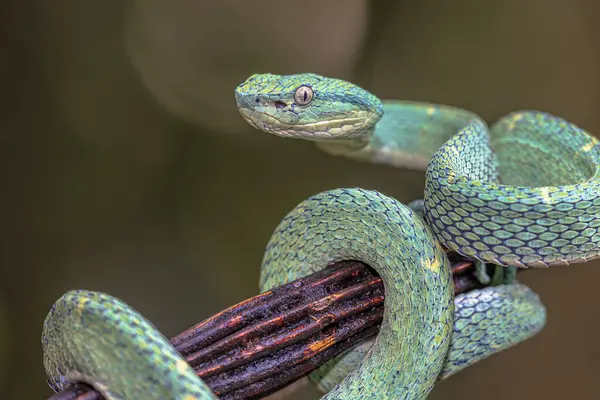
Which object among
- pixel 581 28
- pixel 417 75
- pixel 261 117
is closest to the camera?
pixel 261 117

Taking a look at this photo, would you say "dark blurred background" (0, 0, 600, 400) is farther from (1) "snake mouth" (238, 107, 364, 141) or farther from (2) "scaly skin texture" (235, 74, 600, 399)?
(1) "snake mouth" (238, 107, 364, 141)

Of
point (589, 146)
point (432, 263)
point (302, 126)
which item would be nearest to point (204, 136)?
point (302, 126)

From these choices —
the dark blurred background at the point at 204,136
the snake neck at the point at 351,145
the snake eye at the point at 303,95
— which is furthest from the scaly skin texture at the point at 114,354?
the dark blurred background at the point at 204,136

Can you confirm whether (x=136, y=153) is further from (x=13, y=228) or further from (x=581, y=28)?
(x=581, y=28)

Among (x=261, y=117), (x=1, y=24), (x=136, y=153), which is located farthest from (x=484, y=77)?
(x=1, y=24)

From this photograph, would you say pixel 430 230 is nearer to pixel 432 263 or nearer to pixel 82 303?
pixel 432 263

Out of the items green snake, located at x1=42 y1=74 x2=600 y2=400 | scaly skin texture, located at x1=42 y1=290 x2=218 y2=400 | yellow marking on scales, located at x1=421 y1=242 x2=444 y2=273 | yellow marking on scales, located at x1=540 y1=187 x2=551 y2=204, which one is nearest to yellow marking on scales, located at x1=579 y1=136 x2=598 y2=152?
green snake, located at x1=42 y1=74 x2=600 y2=400
